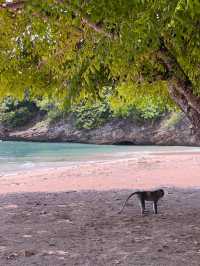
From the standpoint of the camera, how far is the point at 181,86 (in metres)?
6.42

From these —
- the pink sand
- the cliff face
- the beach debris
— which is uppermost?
the cliff face

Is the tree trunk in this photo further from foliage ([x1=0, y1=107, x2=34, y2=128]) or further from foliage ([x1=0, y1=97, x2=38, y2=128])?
foliage ([x1=0, y1=107, x2=34, y2=128])

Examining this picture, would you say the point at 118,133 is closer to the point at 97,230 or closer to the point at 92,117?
the point at 92,117

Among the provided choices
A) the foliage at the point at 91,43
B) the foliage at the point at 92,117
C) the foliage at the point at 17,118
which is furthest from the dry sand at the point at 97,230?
the foliage at the point at 17,118

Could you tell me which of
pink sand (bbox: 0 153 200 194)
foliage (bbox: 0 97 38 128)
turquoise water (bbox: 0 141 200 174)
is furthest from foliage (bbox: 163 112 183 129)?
pink sand (bbox: 0 153 200 194)

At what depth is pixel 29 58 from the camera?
Result: 9.95 metres

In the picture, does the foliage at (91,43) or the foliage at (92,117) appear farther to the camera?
the foliage at (92,117)

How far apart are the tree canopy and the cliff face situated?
41348mm

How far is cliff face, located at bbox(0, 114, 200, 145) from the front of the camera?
53.6 m

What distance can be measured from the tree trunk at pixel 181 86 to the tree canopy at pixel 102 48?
0.04ft

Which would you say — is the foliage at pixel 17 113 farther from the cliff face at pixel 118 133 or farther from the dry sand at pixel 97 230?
the dry sand at pixel 97 230

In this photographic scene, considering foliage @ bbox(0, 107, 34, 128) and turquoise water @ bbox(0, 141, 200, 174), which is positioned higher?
foliage @ bbox(0, 107, 34, 128)

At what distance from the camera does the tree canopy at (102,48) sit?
4.25 m

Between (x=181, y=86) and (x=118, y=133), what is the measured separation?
168 feet
